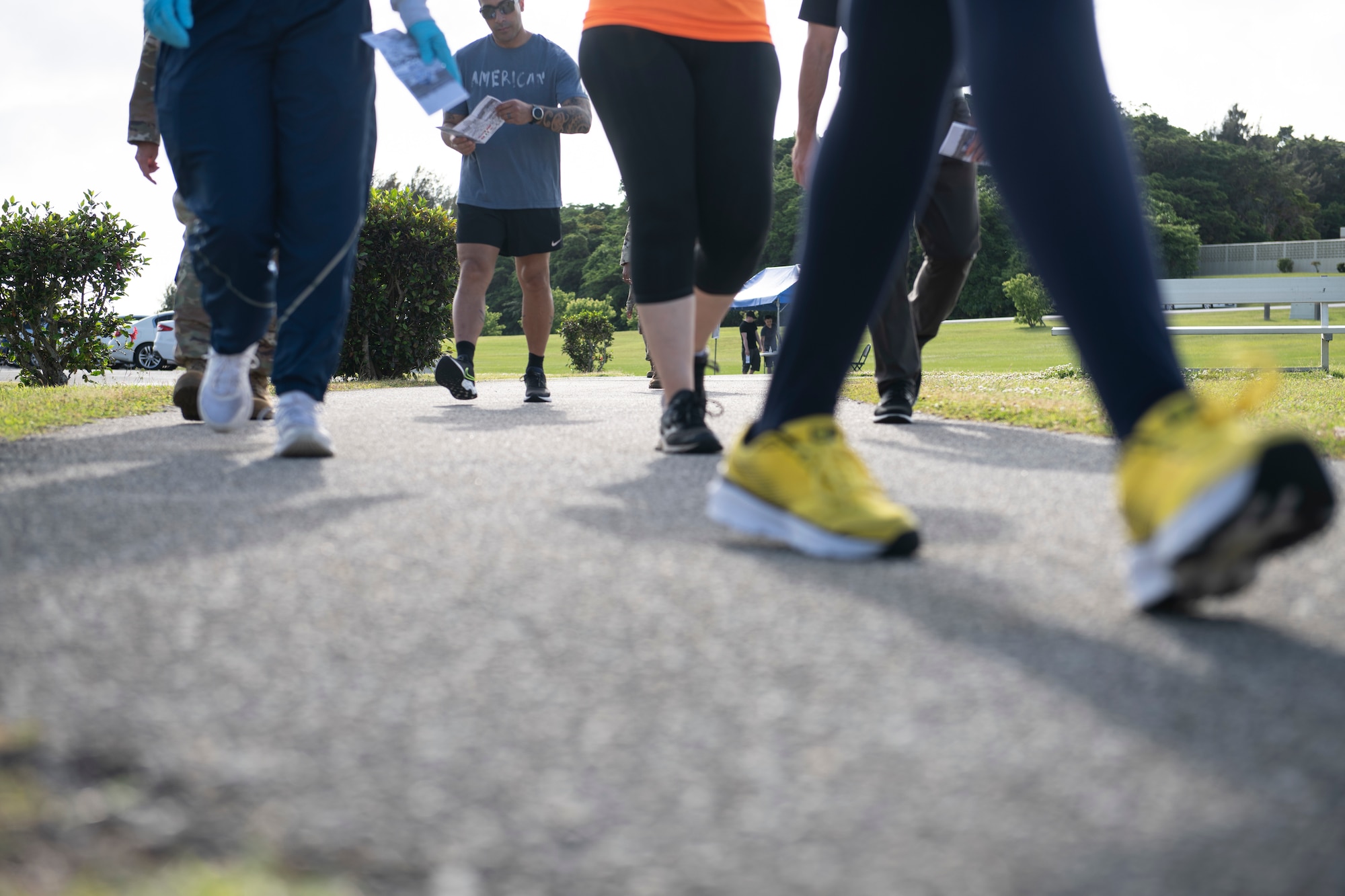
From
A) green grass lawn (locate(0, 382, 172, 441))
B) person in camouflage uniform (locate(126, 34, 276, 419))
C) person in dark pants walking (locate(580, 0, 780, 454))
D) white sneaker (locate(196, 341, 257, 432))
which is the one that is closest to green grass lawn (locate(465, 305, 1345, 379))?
person in dark pants walking (locate(580, 0, 780, 454))

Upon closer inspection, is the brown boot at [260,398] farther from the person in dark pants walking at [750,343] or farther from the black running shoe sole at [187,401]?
the person in dark pants walking at [750,343]

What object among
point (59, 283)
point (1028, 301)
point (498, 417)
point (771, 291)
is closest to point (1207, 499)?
point (498, 417)

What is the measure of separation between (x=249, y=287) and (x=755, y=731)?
270 cm

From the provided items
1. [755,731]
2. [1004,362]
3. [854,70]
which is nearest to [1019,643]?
[755,731]

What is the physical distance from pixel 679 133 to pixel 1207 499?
2144mm

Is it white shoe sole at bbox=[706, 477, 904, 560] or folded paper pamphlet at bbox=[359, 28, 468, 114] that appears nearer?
white shoe sole at bbox=[706, 477, 904, 560]

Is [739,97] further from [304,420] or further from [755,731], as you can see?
[755,731]

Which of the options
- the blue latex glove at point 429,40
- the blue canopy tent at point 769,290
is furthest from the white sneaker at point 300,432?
the blue canopy tent at point 769,290

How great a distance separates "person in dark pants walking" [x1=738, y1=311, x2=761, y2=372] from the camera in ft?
99.1

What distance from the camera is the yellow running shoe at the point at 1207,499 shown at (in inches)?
41.8

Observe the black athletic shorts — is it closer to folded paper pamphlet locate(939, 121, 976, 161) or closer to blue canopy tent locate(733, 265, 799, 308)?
folded paper pamphlet locate(939, 121, 976, 161)

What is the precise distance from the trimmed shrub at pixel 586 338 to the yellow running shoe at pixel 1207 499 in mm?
23460

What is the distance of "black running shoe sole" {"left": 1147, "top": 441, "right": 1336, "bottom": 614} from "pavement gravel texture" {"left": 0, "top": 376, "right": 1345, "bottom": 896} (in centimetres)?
9

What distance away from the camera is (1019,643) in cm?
115
